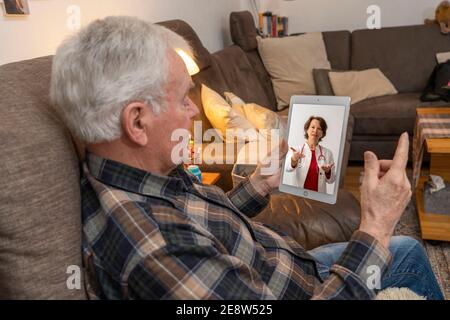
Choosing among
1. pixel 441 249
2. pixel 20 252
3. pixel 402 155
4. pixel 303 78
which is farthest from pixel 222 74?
pixel 20 252

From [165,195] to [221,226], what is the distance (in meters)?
0.13

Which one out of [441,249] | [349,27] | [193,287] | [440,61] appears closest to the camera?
[193,287]

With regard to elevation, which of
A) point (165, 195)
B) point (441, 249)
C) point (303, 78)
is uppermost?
point (165, 195)

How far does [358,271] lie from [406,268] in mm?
388

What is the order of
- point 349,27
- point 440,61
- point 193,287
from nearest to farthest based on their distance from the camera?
point 193,287
point 440,61
point 349,27

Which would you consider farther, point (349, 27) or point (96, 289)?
point (349, 27)

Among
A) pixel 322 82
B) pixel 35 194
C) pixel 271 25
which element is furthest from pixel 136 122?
pixel 271 25

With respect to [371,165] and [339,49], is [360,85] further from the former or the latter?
[371,165]

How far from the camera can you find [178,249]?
2.15ft

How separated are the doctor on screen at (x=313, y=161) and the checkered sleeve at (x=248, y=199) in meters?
0.10

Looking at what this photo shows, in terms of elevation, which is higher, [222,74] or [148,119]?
[148,119]
